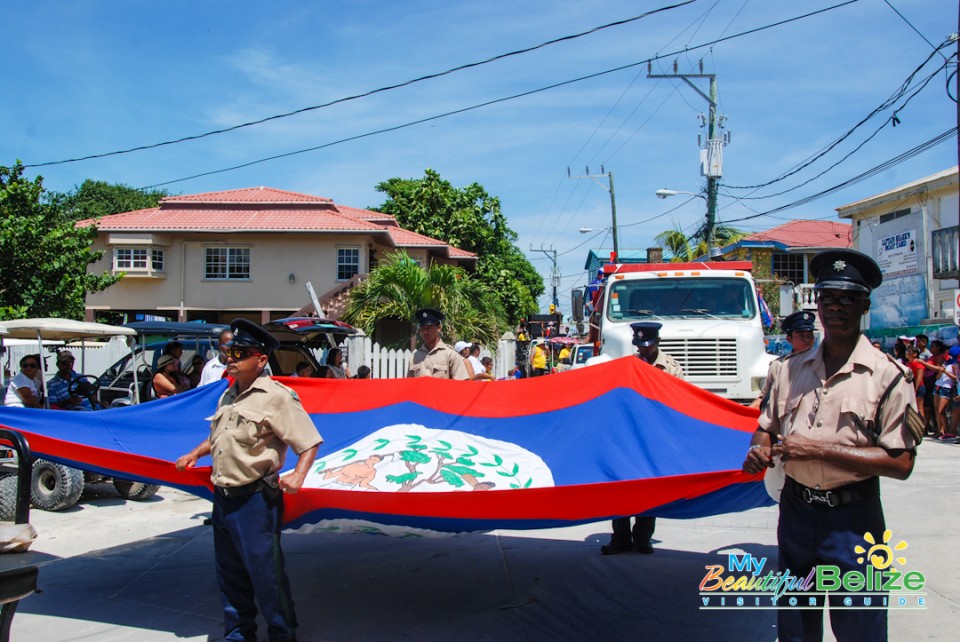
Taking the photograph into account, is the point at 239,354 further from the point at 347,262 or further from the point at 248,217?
the point at 248,217

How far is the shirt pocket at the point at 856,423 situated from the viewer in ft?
11.3

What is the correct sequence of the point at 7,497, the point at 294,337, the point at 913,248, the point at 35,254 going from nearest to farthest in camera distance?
1. the point at 7,497
2. the point at 294,337
3. the point at 35,254
4. the point at 913,248

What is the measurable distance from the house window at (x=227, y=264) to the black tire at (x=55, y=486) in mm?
22903

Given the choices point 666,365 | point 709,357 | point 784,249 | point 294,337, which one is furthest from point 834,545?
point 784,249

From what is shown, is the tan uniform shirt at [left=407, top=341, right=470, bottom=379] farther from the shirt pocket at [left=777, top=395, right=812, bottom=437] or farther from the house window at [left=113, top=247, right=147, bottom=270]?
the house window at [left=113, top=247, right=147, bottom=270]

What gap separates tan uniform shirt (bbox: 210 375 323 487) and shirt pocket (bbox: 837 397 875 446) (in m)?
2.83

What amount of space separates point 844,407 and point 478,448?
277 centimetres

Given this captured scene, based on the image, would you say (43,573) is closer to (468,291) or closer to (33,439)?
(33,439)

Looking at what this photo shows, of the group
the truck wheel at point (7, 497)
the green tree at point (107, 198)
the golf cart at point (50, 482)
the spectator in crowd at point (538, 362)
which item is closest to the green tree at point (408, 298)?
the spectator in crowd at point (538, 362)

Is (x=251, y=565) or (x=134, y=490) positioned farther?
(x=134, y=490)

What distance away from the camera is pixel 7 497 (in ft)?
Result: 28.1

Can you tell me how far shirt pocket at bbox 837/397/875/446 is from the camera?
3449 mm

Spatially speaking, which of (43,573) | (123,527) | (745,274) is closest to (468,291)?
(745,274)

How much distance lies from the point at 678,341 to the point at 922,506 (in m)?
3.51
